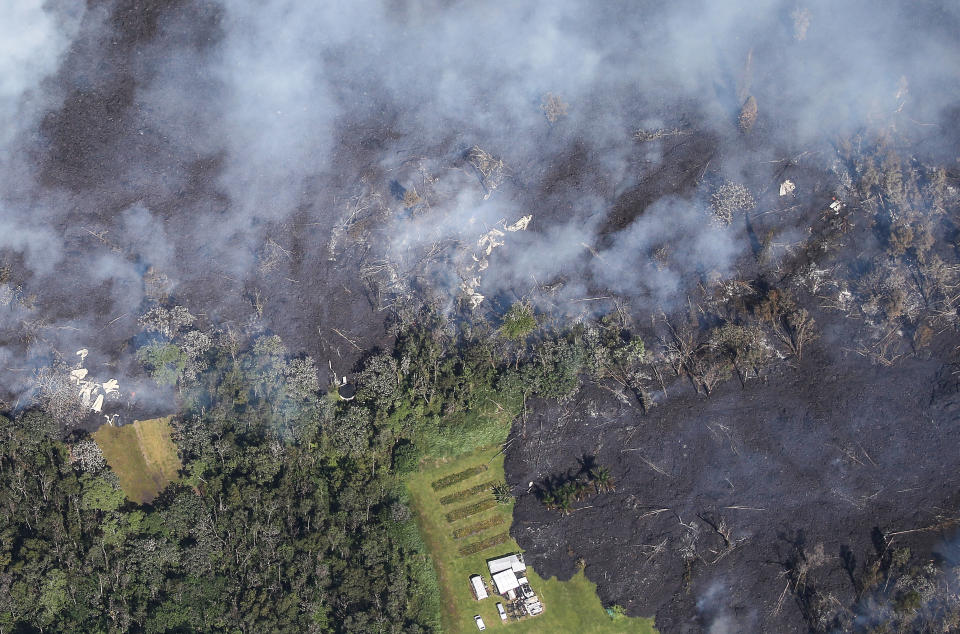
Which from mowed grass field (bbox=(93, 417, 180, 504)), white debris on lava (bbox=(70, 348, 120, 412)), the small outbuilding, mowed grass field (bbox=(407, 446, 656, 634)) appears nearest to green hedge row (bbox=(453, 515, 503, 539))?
mowed grass field (bbox=(407, 446, 656, 634))

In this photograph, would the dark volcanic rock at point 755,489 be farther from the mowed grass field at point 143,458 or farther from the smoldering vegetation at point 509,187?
the mowed grass field at point 143,458

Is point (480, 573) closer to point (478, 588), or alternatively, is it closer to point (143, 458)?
point (478, 588)

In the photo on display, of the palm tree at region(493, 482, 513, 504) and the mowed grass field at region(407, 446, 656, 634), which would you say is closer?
the mowed grass field at region(407, 446, 656, 634)

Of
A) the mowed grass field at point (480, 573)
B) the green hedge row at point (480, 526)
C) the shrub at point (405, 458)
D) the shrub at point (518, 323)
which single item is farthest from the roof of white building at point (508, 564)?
the shrub at point (518, 323)

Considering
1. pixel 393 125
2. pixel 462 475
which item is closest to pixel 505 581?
pixel 462 475

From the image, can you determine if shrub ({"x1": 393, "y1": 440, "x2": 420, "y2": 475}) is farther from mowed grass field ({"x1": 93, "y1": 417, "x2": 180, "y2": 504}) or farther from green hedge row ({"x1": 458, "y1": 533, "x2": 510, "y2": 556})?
mowed grass field ({"x1": 93, "y1": 417, "x2": 180, "y2": 504})

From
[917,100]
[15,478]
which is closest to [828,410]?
[917,100]
